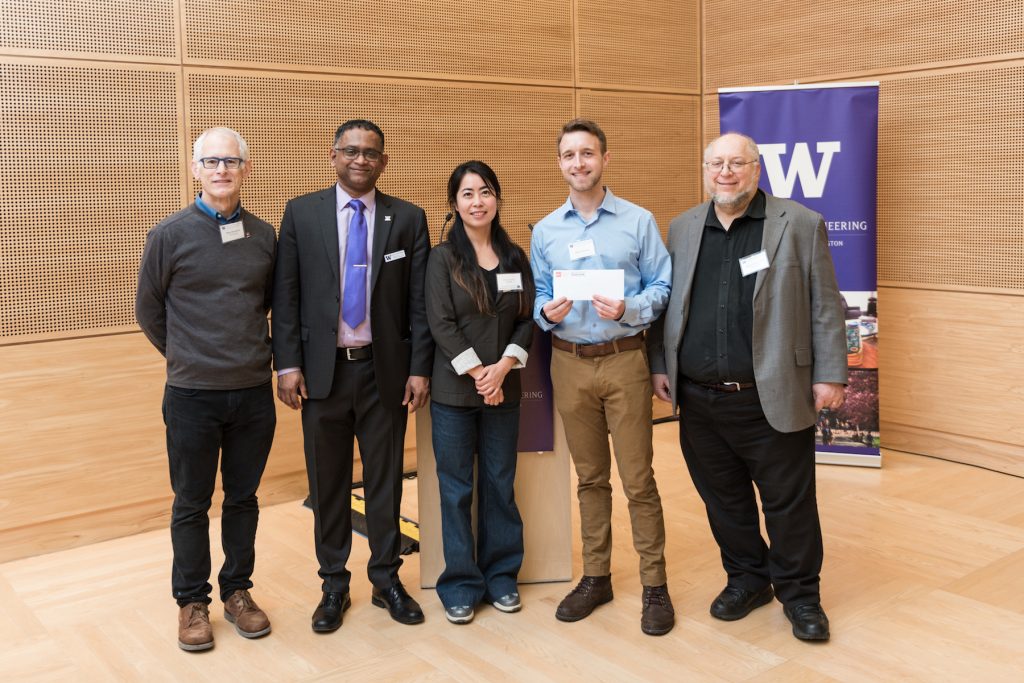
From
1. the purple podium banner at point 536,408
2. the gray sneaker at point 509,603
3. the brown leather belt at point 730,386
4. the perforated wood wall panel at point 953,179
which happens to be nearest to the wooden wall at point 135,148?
the purple podium banner at point 536,408

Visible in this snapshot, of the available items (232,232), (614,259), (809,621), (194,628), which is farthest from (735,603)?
(232,232)

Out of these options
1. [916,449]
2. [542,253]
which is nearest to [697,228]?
[542,253]

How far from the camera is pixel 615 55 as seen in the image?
621 centimetres

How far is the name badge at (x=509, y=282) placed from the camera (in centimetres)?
337

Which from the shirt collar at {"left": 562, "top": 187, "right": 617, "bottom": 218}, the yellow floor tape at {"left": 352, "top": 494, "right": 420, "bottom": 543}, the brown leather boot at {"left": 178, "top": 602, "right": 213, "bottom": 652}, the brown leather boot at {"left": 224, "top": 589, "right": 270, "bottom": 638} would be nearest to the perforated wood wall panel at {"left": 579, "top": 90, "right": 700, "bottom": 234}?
the yellow floor tape at {"left": 352, "top": 494, "right": 420, "bottom": 543}

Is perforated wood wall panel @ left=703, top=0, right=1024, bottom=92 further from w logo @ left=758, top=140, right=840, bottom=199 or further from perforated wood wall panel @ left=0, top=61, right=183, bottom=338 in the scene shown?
perforated wood wall panel @ left=0, top=61, right=183, bottom=338

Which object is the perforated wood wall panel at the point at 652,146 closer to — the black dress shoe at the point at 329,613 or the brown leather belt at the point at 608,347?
the brown leather belt at the point at 608,347

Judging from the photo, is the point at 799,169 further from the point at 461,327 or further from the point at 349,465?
the point at 349,465

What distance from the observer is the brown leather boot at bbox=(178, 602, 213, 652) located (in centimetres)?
330

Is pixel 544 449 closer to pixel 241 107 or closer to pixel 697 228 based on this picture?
pixel 697 228

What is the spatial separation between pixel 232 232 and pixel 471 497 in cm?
127

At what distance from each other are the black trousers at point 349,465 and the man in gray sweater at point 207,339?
20 cm

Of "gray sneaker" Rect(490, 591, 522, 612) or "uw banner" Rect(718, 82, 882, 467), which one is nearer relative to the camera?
"gray sneaker" Rect(490, 591, 522, 612)

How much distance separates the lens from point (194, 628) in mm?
3330
